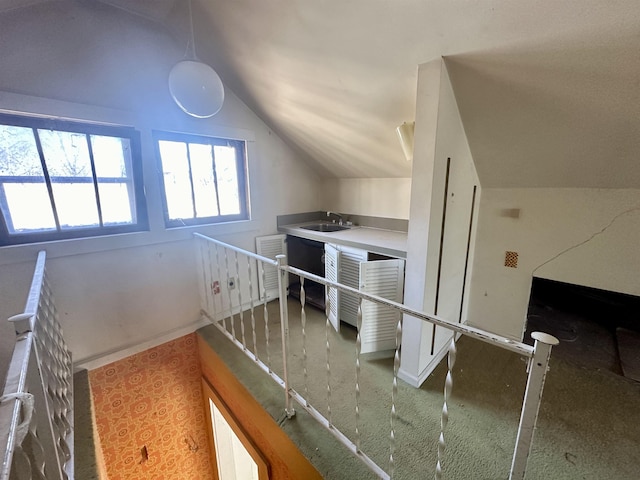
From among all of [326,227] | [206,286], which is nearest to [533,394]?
[206,286]

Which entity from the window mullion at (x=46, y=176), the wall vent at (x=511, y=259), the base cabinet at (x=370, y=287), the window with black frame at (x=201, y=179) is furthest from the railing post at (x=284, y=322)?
the wall vent at (x=511, y=259)

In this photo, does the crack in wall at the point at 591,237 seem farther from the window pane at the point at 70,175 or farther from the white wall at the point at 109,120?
the window pane at the point at 70,175

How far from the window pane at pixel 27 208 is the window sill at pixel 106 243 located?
0.14m

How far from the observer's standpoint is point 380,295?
2.10m

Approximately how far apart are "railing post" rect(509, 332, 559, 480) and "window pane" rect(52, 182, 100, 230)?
8.85ft

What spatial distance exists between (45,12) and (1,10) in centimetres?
20

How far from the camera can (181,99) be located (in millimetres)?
1941

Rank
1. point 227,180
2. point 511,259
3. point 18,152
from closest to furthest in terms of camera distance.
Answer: point 18,152, point 511,259, point 227,180

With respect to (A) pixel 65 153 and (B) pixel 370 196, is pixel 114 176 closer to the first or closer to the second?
(A) pixel 65 153

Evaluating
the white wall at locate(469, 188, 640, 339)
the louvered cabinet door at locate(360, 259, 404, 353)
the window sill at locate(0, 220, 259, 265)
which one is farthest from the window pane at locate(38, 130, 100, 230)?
the white wall at locate(469, 188, 640, 339)

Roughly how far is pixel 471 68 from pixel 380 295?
1561mm

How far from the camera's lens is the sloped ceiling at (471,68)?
43.5 inches

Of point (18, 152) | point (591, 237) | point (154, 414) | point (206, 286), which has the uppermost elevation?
point (18, 152)

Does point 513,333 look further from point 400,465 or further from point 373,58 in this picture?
point 373,58
